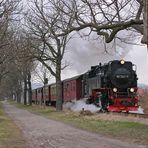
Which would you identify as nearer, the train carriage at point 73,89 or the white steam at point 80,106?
the white steam at point 80,106

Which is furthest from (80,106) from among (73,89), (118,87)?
(118,87)

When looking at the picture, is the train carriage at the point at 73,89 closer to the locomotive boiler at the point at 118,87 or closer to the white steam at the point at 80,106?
the white steam at the point at 80,106

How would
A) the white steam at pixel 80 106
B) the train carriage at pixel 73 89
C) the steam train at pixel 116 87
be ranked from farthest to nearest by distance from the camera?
the train carriage at pixel 73 89 < the white steam at pixel 80 106 < the steam train at pixel 116 87

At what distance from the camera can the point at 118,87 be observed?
33531 millimetres

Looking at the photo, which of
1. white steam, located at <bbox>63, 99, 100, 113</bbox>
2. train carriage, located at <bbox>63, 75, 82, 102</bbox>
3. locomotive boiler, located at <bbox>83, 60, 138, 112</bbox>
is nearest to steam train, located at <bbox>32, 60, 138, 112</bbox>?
locomotive boiler, located at <bbox>83, 60, 138, 112</bbox>

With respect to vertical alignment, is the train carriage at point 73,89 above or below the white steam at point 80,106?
above

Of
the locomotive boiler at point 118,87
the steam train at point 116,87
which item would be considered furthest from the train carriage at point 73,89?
the locomotive boiler at point 118,87

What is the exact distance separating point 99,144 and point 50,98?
46.4 m

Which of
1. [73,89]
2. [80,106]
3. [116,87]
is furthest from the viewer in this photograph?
[73,89]

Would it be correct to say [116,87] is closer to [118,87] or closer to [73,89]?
[118,87]

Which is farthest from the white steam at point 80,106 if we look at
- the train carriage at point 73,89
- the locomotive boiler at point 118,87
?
the locomotive boiler at point 118,87

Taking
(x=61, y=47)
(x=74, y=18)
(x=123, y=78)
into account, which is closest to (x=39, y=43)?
(x=61, y=47)

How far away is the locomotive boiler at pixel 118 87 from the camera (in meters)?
33.2

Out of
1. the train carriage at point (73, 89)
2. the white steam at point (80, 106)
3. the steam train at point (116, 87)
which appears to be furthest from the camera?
the train carriage at point (73, 89)
